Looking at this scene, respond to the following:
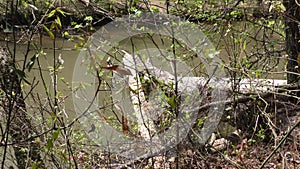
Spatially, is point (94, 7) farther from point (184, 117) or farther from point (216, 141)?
point (216, 141)

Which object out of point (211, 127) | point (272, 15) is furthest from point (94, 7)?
point (272, 15)

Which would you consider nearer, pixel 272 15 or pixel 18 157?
pixel 18 157

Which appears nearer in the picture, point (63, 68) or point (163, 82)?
point (163, 82)

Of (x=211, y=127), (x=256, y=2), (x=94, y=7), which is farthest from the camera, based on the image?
(x=256, y=2)

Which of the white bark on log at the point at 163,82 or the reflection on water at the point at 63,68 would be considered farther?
the reflection on water at the point at 63,68

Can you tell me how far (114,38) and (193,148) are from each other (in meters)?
0.95

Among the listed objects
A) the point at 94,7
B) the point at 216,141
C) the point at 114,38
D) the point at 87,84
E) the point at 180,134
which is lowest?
the point at 216,141

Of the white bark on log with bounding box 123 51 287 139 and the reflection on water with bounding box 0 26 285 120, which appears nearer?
the white bark on log with bounding box 123 51 287 139

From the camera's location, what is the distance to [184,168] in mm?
2695

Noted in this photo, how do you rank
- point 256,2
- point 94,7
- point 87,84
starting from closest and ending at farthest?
point 94,7
point 87,84
point 256,2

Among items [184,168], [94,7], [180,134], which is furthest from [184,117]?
[94,7]

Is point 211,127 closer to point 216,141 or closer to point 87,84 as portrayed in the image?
point 216,141

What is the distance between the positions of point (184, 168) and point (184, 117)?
1.05 feet

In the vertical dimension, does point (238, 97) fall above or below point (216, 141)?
above
